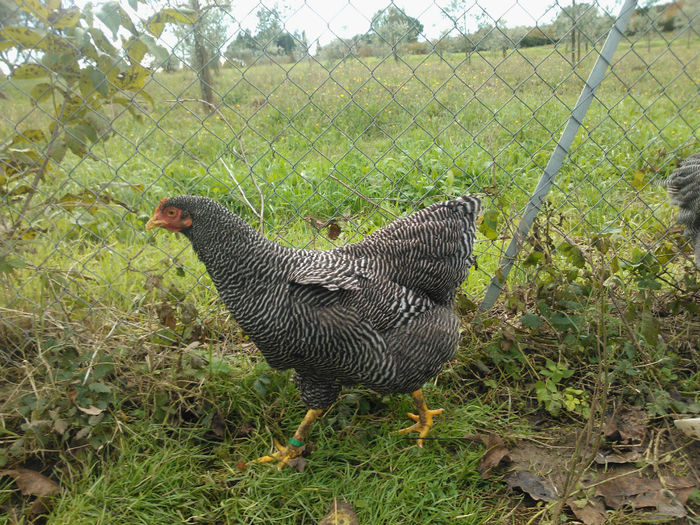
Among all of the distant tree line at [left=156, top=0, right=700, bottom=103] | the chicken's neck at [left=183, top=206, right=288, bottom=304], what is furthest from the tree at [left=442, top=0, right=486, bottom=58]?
the chicken's neck at [left=183, top=206, right=288, bottom=304]

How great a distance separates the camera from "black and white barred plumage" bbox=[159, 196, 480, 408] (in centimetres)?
219

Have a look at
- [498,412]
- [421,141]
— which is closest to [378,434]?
[498,412]

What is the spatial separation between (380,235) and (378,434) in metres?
1.01

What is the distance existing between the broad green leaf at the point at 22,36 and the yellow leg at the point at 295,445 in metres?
2.06

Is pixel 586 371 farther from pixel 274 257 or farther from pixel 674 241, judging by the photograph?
pixel 274 257

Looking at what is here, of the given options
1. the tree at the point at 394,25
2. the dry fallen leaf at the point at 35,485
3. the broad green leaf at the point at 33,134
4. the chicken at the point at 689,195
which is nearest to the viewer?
the dry fallen leaf at the point at 35,485

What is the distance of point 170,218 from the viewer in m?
2.22

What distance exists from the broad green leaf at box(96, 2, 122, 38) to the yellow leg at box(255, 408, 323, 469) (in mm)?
1891

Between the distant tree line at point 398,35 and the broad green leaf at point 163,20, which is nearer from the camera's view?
the broad green leaf at point 163,20

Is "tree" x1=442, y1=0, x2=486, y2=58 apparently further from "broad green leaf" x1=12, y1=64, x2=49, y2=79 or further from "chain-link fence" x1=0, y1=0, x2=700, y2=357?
"broad green leaf" x1=12, y1=64, x2=49, y2=79

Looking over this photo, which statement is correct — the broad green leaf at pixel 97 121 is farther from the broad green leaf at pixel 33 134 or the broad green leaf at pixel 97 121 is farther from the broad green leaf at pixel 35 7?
the broad green leaf at pixel 35 7

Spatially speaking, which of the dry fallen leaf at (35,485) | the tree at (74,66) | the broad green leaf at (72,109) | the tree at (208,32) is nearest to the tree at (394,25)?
the tree at (208,32)

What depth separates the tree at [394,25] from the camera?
2629 millimetres

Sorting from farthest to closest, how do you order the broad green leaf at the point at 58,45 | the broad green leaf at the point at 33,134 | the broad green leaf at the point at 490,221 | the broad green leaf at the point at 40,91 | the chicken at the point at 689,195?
the chicken at the point at 689,195 < the broad green leaf at the point at 490,221 < the broad green leaf at the point at 33,134 < the broad green leaf at the point at 40,91 < the broad green leaf at the point at 58,45
